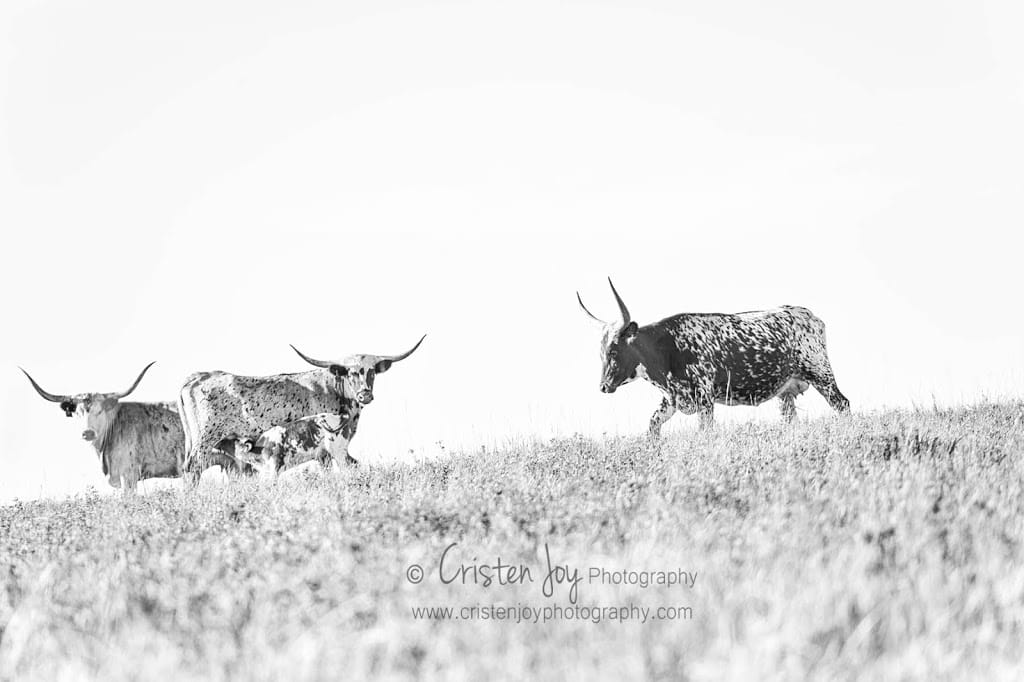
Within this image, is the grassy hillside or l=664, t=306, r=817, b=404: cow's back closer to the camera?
the grassy hillside

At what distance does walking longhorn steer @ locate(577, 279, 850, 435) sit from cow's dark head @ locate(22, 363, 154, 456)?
795 centimetres

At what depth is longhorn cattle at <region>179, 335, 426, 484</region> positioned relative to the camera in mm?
17281

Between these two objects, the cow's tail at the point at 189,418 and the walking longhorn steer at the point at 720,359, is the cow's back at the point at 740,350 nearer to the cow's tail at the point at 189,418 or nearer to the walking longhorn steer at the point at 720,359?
the walking longhorn steer at the point at 720,359

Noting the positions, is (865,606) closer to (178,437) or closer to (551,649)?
(551,649)

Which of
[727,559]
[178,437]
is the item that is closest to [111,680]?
[727,559]

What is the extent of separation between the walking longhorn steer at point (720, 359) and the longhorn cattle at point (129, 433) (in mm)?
7244

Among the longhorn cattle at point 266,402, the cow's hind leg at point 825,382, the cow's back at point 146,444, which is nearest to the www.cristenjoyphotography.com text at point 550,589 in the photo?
the longhorn cattle at point 266,402

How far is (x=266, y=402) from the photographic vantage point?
17.4 meters

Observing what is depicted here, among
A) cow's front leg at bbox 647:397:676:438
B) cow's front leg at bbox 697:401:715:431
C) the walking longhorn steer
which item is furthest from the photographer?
the walking longhorn steer

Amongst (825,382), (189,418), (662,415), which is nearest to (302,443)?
(189,418)

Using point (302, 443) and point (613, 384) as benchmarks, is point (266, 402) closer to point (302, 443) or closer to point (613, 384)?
point (302, 443)

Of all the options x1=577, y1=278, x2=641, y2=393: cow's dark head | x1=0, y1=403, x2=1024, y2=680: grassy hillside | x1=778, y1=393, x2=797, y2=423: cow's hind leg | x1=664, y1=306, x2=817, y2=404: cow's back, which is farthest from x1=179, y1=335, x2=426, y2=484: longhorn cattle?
x1=0, y1=403, x2=1024, y2=680: grassy hillside

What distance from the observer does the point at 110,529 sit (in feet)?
30.8

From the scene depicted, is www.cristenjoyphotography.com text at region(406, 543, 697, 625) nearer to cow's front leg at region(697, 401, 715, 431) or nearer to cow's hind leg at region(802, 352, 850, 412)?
cow's front leg at region(697, 401, 715, 431)
